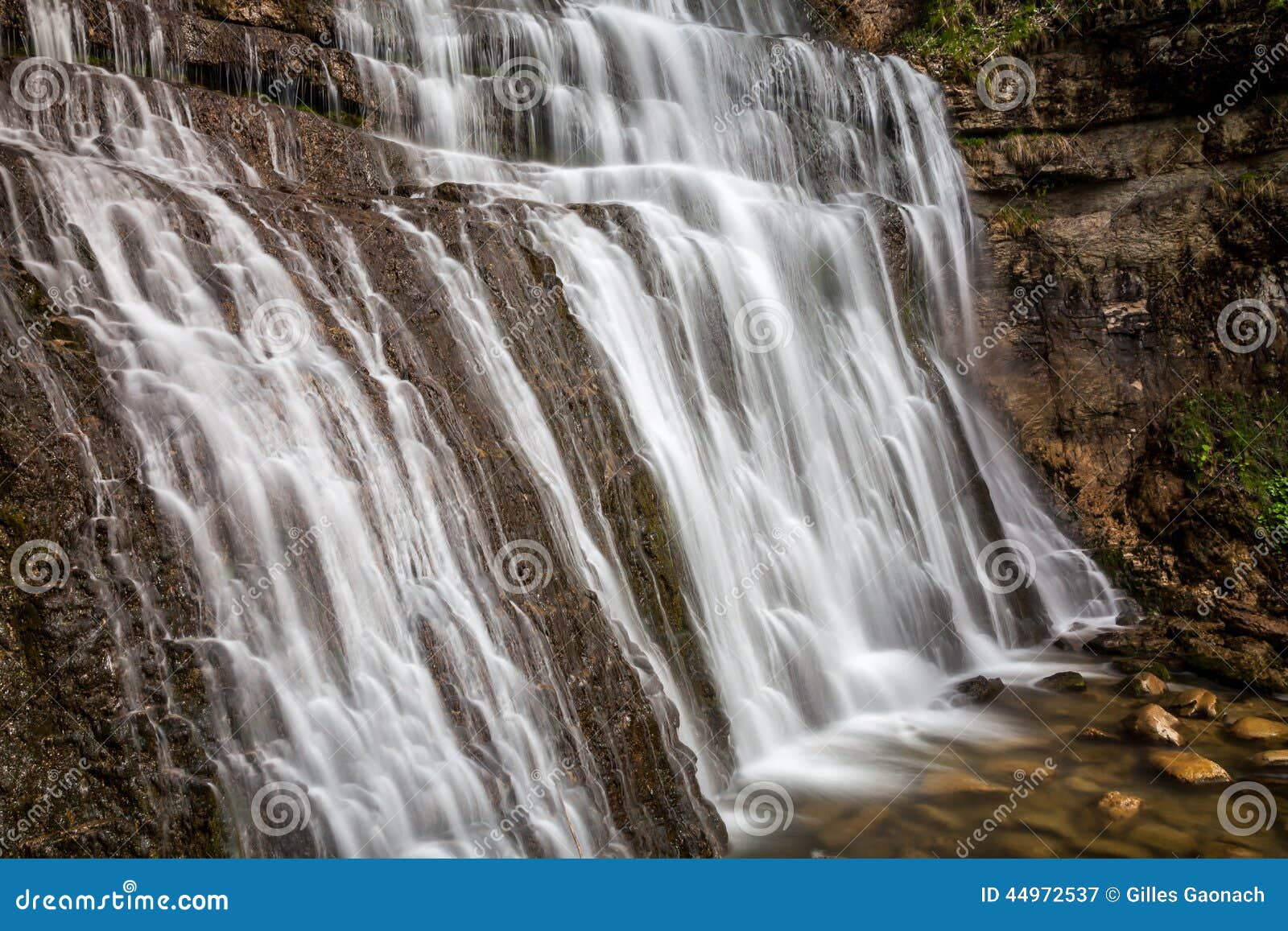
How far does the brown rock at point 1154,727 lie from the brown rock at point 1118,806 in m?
1.07

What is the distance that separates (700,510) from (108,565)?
14.0ft

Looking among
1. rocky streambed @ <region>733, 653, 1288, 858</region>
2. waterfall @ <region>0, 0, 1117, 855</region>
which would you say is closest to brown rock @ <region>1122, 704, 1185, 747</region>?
rocky streambed @ <region>733, 653, 1288, 858</region>

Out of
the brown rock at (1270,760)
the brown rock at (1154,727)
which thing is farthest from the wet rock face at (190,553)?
the brown rock at (1270,760)

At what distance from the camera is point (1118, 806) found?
655 centimetres

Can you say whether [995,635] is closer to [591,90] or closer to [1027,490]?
[1027,490]

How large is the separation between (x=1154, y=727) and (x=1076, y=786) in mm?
1107

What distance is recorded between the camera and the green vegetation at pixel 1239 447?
34.8 ft

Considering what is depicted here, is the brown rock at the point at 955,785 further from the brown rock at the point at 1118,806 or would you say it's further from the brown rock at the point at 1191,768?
the brown rock at the point at 1191,768

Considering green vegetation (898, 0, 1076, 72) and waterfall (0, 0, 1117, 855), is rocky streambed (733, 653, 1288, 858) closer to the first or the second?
waterfall (0, 0, 1117, 855)

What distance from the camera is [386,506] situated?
227 inches

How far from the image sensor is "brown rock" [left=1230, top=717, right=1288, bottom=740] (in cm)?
775

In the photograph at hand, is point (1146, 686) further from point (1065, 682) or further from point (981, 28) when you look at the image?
point (981, 28)

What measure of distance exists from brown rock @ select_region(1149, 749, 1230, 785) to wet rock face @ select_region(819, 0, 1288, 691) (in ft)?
11.7

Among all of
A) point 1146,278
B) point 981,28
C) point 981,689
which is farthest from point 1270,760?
point 981,28
